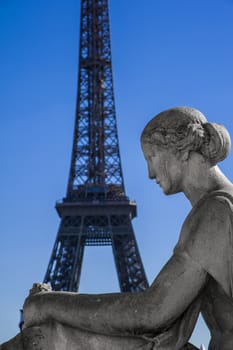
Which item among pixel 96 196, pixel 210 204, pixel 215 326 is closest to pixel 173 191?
pixel 210 204

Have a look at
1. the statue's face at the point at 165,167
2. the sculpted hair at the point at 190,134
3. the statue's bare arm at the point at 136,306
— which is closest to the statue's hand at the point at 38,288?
the statue's bare arm at the point at 136,306

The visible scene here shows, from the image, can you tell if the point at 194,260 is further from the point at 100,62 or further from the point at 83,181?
the point at 100,62

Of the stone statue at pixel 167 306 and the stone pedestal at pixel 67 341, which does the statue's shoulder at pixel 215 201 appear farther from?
the stone pedestal at pixel 67 341

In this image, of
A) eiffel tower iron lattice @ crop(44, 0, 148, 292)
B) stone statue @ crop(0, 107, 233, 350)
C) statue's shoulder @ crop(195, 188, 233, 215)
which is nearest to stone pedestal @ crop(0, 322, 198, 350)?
stone statue @ crop(0, 107, 233, 350)

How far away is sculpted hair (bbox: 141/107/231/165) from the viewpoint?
2836mm

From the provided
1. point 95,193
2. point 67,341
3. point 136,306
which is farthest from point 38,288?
point 95,193

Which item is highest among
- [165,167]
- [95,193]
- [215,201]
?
[95,193]

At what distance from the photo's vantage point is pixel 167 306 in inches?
103

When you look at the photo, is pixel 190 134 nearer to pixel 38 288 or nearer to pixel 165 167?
pixel 165 167

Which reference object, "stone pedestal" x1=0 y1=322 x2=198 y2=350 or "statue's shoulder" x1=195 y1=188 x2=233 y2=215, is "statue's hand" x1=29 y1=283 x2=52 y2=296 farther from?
"statue's shoulder" x1=195 y1=188 x2=233 y2=215

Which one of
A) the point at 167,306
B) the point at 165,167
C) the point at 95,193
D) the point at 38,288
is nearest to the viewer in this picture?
the point at 167,306

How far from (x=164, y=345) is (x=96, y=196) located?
46535 mm

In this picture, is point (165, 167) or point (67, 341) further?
point (165, 167)

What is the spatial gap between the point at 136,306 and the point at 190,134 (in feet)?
2.37
